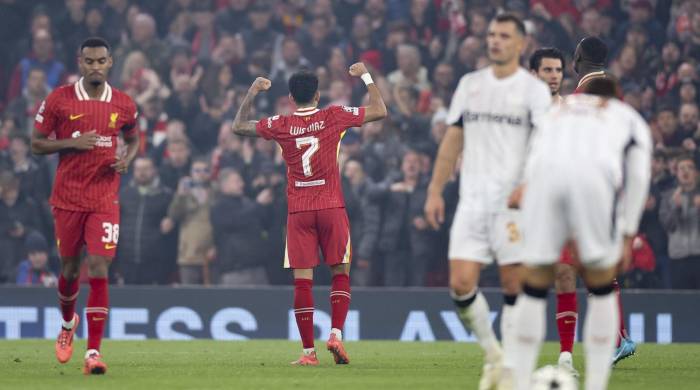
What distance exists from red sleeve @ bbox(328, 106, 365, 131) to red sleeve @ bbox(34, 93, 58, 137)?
2415 mm

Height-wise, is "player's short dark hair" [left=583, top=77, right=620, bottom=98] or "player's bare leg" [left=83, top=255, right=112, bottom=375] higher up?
"player's short dark hair" [left=583, top=77, right=620, bottom=98]

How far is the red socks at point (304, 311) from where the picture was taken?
11039 mm

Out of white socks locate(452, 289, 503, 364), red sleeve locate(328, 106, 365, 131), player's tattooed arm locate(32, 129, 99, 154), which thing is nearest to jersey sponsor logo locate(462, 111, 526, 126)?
white socks locate(452, 289, 503, 364)

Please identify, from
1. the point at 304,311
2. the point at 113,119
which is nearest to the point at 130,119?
the point at 113,119

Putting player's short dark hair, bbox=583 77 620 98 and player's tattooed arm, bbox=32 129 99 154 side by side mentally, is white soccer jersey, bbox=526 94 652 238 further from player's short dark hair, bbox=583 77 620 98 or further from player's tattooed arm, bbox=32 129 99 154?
player's tattooed arm, bbox=32 129 99 154

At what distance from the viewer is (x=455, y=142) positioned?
848 cm

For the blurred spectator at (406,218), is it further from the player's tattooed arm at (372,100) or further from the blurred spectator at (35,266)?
the player's tattooed arm at (372,100)

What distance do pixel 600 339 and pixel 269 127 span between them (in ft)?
16.2

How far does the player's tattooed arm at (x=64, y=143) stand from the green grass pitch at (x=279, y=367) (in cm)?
178

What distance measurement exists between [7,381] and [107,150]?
6.82 feet

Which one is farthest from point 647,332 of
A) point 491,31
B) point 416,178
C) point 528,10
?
point 491,31

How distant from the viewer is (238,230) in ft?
55.2

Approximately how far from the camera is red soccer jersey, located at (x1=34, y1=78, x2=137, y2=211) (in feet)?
33.9

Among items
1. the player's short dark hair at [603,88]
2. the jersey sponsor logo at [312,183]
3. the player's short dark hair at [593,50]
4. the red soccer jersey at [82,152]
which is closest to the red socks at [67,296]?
the red soccer jersey at [82,152]
